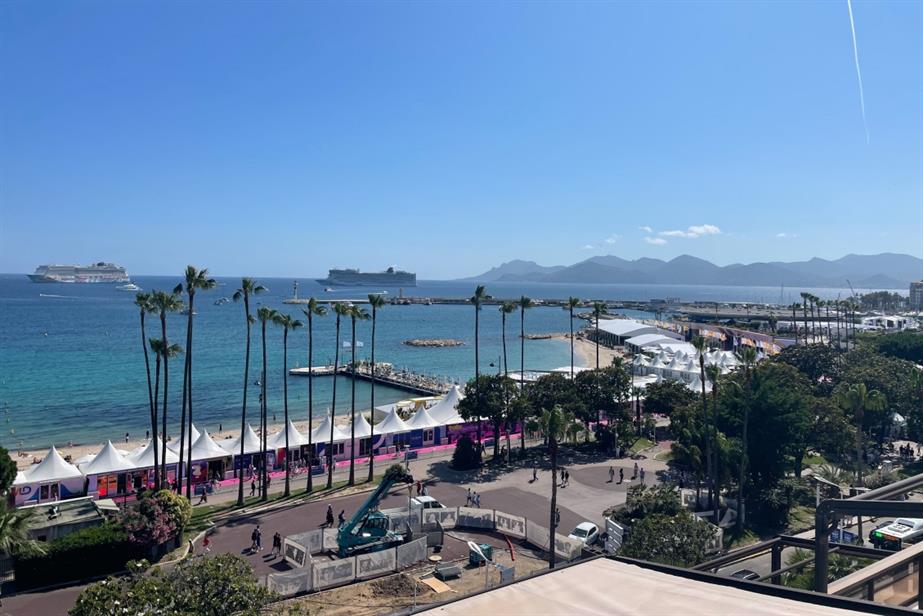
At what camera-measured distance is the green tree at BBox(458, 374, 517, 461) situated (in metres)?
33.0

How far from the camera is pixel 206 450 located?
3078 cm

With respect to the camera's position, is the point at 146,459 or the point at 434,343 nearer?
the point at 146,459

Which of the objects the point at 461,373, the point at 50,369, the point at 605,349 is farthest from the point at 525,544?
the point at 605,349

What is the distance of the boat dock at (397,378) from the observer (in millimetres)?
62834

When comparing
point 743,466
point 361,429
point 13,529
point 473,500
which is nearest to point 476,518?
point 473,500

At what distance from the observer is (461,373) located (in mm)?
75500

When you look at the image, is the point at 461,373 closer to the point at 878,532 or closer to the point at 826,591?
the point at 878,532

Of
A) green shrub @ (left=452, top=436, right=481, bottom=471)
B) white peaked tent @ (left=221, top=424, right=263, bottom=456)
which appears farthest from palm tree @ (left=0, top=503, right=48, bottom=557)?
green shrub @ (left=452, top=436, right=481, bottom=471)

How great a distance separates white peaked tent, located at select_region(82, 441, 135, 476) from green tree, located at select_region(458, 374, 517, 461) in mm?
17199

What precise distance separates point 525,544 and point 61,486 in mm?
21870

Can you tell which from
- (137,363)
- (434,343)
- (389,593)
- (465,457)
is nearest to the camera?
(389,593)

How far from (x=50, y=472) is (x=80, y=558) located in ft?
35.2

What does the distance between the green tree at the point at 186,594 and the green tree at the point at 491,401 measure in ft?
76.2

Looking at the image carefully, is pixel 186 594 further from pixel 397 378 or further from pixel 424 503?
pixel 397 378
